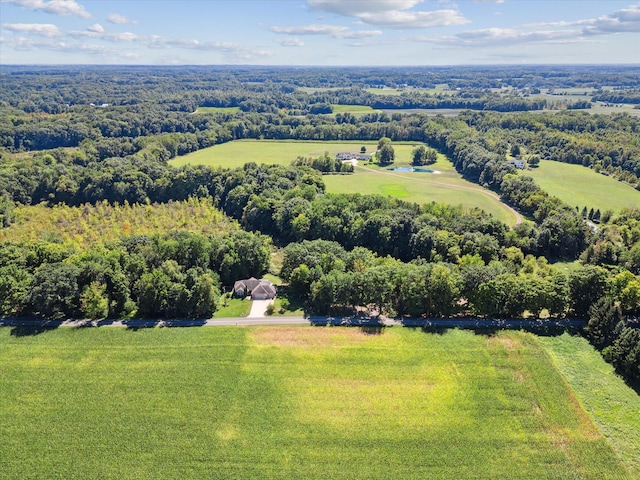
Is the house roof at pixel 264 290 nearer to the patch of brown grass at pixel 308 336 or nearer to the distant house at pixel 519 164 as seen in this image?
the patch of brown grass at pixel 308 336

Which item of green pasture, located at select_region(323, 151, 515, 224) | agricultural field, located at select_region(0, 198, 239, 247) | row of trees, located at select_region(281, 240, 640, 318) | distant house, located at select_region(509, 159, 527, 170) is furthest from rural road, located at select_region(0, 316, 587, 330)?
distant house, located at select_region(509, 159, 527, 170)

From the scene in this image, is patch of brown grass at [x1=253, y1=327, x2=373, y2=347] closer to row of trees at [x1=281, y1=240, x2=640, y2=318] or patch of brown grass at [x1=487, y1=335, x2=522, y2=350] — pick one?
row of trees at [x1=281, y1=240, x2=640, y2=318]

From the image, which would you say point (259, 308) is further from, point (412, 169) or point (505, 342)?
point (412, 169)

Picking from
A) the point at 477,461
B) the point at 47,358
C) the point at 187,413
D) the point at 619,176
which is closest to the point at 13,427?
the point at 47,358

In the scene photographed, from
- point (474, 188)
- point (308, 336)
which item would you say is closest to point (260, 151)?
point (474, 188)

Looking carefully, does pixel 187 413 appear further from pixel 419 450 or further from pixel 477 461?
pixel 477 461

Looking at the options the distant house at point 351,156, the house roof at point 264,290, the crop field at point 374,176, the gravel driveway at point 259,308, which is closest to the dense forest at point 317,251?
the house roof at point 264,290
